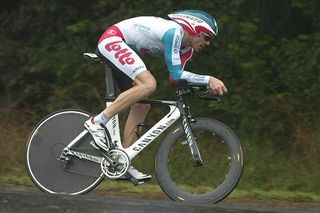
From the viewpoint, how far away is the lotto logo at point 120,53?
6.42 meters

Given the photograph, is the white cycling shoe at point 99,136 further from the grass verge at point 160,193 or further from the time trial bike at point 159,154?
the grass verge at point 160,193

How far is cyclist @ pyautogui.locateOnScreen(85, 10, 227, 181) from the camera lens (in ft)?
20.6

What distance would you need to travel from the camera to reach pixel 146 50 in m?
6.61

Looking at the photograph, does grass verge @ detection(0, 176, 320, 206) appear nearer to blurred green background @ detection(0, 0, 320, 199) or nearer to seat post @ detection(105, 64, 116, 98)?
blurred green background @ detection(0, 0, 320, 199)

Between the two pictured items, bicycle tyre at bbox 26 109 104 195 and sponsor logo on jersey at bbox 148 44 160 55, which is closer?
sponsor logo on jersey at bbox 148 44 160 55

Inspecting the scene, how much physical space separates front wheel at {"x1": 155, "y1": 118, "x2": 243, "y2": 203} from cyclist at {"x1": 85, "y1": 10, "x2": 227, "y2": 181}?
0.93 feet

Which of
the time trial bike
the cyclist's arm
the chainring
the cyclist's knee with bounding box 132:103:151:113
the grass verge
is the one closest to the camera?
the cyclist's arm

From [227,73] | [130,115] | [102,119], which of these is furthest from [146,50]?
[227,73]

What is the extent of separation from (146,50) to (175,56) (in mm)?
428

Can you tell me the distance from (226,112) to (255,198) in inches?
129

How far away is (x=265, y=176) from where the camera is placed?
8180mm

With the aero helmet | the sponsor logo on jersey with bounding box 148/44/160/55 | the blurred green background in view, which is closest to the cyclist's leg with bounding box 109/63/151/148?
the sponsor logo on jersey with bounding box 148/44/160/55

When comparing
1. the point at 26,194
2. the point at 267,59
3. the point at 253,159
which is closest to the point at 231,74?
the point at 267,59

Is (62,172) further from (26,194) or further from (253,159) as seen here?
(253,159)
